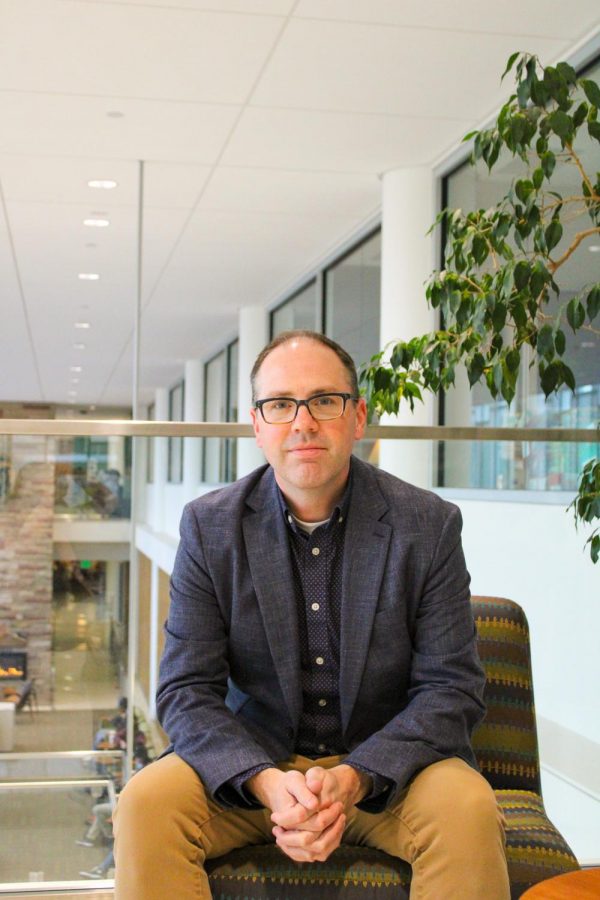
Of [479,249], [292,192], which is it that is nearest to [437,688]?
[479,249]

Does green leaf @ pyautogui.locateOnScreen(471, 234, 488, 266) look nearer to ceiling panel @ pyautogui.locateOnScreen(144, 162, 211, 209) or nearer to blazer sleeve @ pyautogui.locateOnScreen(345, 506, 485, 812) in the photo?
blazer sleeve @ pyautogui.locateOnScreen(345, 506, 485, 812)

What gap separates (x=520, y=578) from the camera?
3.70 metres

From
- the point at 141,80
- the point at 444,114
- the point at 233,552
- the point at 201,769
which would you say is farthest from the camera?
the point at 444,114

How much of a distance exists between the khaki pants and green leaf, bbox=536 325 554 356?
3.93ft

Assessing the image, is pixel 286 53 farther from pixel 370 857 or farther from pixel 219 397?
pixel 219 397

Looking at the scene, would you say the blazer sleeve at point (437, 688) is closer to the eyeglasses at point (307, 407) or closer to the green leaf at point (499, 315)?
the eyeglasses at point (307, 407)

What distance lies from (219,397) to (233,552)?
10.9 m

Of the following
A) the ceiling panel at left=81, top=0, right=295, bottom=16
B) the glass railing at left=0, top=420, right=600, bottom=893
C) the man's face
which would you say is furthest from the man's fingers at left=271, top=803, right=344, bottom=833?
the ceiling panel at left=81, top=0, right=295, bottom=16

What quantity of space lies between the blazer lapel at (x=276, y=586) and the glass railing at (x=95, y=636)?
88 cm

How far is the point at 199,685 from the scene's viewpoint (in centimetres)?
192

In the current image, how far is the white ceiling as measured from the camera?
3998 millimetres

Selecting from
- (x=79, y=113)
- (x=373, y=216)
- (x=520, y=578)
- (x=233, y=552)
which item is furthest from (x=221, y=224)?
(x=233, y=552)

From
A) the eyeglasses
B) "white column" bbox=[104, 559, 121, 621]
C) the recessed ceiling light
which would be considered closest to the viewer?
the eyeglasses

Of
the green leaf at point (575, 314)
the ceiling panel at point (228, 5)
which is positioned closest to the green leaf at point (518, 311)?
the green leaf at point (575, 314)
